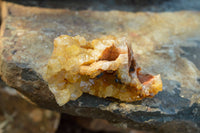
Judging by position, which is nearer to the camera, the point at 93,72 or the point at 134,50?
the point at 93,72

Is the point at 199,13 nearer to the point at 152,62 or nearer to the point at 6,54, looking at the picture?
the point at 152,62

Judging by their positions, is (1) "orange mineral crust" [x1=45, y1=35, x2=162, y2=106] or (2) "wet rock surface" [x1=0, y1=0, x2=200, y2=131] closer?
(1) "orange mineral crust" [x1=45, y1=35, x2=162, y2=106]

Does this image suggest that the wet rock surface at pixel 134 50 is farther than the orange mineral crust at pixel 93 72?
Yes
